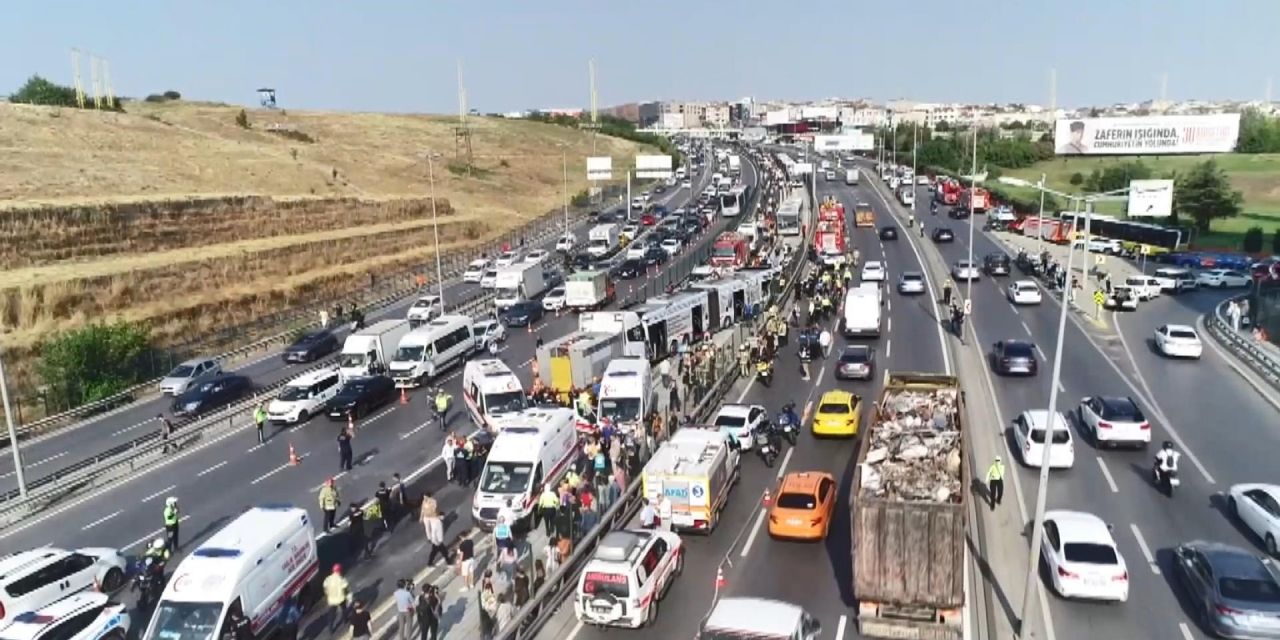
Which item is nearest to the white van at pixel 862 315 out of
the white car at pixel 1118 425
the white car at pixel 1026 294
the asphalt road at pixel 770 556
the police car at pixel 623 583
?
the asphalt road at pixel 770 556

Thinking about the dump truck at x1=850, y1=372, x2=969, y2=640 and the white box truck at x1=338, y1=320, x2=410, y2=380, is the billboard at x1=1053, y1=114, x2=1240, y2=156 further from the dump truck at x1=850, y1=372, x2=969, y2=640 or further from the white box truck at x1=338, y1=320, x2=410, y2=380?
the dump truck at x1=850, y1=372, x2=969, y2=640

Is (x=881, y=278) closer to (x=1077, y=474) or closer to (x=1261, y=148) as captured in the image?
(x=1077, y=474)

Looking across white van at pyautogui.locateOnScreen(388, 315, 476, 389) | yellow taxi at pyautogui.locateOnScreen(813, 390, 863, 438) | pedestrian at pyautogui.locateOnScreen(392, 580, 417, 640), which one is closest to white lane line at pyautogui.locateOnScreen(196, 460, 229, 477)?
white van at pyautogui.locateOnScreen(388, 315, 476, 389)

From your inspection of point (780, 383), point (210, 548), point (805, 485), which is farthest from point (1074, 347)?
point (210, 548)

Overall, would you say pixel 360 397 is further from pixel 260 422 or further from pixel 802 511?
pixel 802 511

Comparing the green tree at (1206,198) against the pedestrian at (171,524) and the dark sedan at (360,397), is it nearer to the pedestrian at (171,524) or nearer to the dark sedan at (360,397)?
the dark sedan at (360,397)

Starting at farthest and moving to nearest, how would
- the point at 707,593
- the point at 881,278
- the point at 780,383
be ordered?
the point at 881,278 → the point at 780,383 → the point at 707,593
